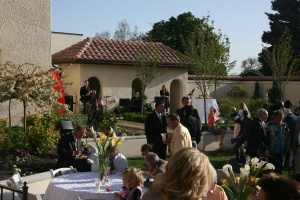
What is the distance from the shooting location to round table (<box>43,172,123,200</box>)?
5.69 meters

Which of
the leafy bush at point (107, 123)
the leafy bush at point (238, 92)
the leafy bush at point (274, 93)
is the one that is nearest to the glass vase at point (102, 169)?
the leafy bush at point (107, 123)

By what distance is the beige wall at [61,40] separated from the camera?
2928 cm

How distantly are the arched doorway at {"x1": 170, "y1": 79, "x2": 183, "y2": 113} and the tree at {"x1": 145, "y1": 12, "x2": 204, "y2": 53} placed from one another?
52.5 feet

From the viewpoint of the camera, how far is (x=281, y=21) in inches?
1628

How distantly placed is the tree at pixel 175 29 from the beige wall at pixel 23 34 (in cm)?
2908

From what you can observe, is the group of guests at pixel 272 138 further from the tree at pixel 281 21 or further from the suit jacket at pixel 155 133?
the tree at pixel 281 21

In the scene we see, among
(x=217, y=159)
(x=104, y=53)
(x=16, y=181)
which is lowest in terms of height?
(x=217, y=159)

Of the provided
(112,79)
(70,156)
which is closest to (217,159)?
(70,156)

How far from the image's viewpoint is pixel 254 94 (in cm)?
3005

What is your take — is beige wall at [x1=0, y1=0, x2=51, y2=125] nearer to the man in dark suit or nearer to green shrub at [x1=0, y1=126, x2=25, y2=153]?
green shrub at [x1=0, y1=126, x2=25, y2=153]

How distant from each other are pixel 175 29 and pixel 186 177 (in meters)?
42.4

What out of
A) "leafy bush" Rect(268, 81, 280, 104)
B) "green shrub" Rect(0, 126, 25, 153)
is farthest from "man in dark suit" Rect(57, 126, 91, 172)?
"leafy bush" Rect(268, 81, 280, 104)

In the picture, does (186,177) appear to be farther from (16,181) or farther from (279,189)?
(16,181)

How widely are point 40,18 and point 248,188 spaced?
12.2m
